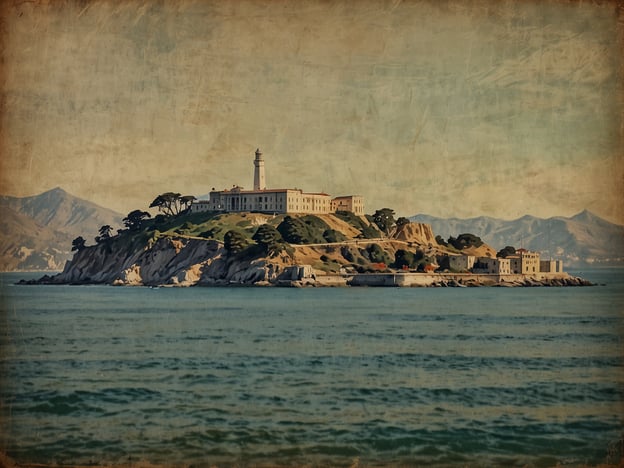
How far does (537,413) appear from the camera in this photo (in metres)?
9.05

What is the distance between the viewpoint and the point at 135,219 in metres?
42.0

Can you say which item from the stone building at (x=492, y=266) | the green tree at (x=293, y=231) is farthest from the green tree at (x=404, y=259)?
the green tree at (x=293, y=231)

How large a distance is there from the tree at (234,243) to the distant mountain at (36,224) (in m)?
10.00

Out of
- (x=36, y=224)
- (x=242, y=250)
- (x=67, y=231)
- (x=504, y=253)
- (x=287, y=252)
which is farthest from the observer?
(x=242, y=250)

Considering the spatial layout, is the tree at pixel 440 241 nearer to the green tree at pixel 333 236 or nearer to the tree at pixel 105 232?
the green tree at pixel 333 236

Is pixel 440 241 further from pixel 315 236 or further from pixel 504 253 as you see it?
pixel 315 236

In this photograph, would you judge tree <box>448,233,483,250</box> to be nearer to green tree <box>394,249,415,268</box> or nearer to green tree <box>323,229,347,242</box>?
green tree <box>394,249,415,268</box>

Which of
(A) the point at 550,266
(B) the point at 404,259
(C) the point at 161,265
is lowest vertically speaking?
(C) the point at 161,265

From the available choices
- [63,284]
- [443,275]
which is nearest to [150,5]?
[443,275]

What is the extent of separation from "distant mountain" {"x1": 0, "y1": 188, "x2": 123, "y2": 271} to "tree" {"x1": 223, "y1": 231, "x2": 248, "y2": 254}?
1000 centimetres

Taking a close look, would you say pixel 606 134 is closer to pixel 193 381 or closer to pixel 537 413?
pixel 537 413

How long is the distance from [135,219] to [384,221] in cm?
1281

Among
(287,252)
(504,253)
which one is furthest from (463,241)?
(287,252)

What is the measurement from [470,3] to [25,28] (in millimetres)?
5925
